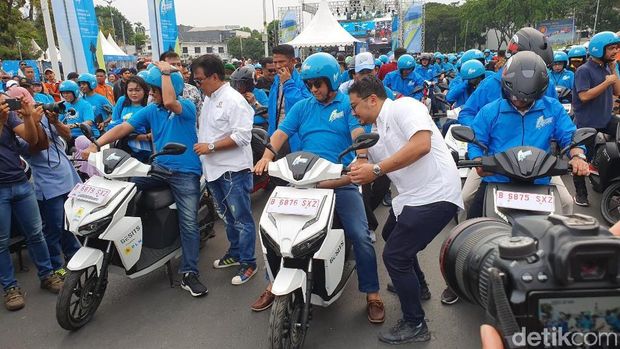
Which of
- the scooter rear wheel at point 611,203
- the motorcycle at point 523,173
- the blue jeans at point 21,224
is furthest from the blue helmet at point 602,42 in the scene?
the blue jeans at point 21,224

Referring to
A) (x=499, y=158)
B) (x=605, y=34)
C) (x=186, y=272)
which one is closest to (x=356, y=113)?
(x=499, y=158)

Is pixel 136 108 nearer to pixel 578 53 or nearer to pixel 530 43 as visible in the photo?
pixel 530 43

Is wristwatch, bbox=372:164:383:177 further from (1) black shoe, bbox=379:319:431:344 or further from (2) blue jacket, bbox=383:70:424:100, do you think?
(2) blue jacket, bbox=383:70:424:100

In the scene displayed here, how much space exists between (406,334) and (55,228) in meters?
3.18

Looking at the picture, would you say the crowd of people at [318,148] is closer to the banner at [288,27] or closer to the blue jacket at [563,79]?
the blue jacket at [563,79]

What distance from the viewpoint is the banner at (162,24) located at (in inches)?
453

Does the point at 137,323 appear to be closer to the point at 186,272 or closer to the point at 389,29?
the point at 186,272

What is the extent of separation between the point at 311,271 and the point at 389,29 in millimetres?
44146

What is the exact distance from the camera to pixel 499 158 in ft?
9.01

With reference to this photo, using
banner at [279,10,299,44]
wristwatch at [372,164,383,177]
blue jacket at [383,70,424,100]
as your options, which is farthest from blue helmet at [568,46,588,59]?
banner at [279,10,299,44]

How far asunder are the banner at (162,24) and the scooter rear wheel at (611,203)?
9.80m

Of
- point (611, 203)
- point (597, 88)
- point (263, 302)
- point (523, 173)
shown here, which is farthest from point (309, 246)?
point (597, 88)

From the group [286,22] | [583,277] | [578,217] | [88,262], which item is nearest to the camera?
[583,277]

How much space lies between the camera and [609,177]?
474cm
